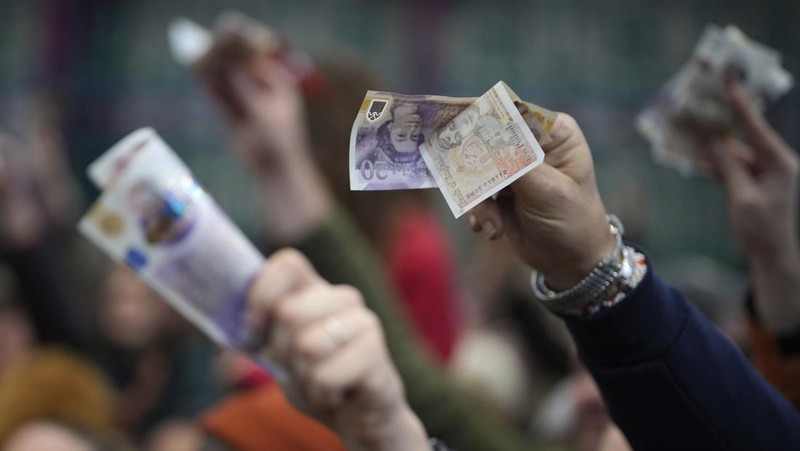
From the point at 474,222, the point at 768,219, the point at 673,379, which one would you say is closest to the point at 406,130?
the point at 474,222

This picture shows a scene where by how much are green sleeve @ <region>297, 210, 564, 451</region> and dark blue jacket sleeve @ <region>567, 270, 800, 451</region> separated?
1.25 ft

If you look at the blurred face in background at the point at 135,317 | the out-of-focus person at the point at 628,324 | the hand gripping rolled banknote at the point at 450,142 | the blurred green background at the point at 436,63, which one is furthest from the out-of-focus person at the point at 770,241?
the blurred green background at the point at 436,63

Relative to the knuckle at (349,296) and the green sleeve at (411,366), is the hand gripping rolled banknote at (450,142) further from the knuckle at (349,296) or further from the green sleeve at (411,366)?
the green sleeve at (411,366)

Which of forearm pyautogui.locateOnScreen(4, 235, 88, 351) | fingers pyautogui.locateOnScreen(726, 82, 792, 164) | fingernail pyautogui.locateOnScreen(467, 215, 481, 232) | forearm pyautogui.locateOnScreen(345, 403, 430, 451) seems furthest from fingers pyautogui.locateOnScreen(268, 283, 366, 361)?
forearm pyautogui.locateOnScreen(4, 235, 88, 351)

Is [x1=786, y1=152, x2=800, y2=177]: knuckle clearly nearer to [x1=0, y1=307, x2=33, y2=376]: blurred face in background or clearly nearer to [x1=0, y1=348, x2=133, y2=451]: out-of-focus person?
[x1=0, y1=348, x2=133, y2=451]: out-of-focus person

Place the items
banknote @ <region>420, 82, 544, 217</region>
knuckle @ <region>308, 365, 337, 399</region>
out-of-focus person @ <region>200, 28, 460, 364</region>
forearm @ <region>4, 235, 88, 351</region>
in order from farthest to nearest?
forearm @ <region>4, 235, 88, 351</region>
out-of-focus person @ <region>200, 28, 460, 364</region>
knuckle @ <region>308, 365, 337, 399</region>
banknote @ <region>420, 82, 544, 217</region>

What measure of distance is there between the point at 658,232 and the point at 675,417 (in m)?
4.09

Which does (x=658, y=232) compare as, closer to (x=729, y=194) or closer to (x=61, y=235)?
(x=61, y=235)

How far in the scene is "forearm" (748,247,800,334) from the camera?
126 centimetres

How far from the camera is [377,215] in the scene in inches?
81.5

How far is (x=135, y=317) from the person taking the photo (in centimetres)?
260

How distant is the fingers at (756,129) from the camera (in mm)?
1302

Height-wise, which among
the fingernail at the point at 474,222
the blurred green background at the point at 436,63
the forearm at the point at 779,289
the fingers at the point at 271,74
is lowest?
the blurred green background at the point at 436,63

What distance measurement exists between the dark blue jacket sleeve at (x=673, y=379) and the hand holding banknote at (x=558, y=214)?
54 mm
